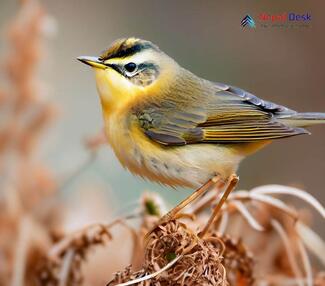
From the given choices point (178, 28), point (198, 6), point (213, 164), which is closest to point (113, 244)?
point (213, 164)

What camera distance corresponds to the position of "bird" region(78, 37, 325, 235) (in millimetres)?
2164

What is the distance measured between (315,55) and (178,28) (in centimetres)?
101

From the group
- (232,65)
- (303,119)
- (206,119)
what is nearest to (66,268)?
(206,119)

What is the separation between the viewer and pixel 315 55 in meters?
5.15

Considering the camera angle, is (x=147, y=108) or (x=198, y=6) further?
(x=198, y=6)

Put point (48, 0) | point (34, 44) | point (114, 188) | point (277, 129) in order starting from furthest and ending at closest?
point (48, 0), point (114, 188), point (34, 44), point (277, 129)

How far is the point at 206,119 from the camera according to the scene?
232 centimetres

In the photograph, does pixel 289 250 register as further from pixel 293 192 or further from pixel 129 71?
pixel 129 71

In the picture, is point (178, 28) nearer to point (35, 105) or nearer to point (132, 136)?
point (35, 105)

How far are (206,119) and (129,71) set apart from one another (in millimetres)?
291

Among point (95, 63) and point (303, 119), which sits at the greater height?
point (95, 63)

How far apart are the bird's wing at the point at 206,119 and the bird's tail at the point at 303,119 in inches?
0.9

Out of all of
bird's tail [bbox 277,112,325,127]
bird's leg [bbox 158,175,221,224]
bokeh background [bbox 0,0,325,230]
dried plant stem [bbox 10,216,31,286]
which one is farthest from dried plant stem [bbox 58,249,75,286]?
bokeh background [bbox 0,0,325,230]

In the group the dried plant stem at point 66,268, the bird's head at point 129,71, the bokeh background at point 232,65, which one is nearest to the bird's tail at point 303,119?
the bird's head at point 129,71
